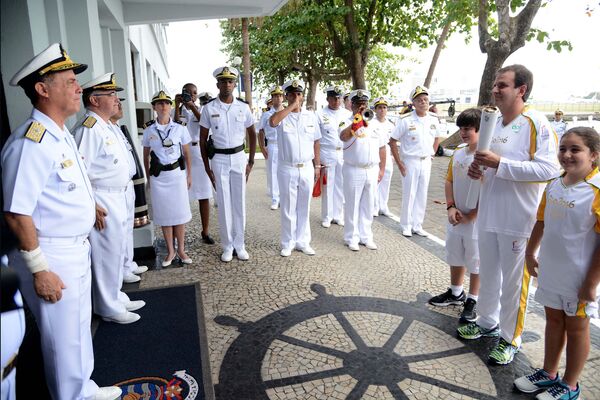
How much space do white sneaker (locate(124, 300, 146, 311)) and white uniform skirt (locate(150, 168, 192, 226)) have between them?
48.1 inches

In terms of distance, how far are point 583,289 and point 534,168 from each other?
83cm

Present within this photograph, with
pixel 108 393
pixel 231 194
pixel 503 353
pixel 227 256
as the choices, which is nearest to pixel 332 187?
pixel 231 194

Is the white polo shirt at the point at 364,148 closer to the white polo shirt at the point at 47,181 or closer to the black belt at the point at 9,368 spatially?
the white polo shirt at the point at 47,181

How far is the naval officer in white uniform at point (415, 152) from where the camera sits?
6168 mm

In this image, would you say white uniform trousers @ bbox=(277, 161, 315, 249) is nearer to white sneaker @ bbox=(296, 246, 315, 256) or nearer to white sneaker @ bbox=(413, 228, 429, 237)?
white sneaker @ bbox=(296, 246, 315, 256)

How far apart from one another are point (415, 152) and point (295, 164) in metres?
2.10

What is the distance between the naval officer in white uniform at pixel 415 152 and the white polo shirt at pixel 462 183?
2535 millimetres

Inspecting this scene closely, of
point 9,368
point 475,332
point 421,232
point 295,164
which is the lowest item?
point 421,232

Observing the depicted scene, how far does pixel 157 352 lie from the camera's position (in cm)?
321

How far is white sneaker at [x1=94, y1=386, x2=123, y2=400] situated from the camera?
2.59 meters

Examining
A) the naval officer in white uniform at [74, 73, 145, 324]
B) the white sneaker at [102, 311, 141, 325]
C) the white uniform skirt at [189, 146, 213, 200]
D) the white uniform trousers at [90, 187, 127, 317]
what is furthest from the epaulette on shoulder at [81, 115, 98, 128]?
the white uniform skirt at [189, 146, 213, 200]

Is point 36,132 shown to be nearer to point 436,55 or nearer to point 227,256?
point 227,256

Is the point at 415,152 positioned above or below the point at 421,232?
above

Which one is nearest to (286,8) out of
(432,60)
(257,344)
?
(432,60)
